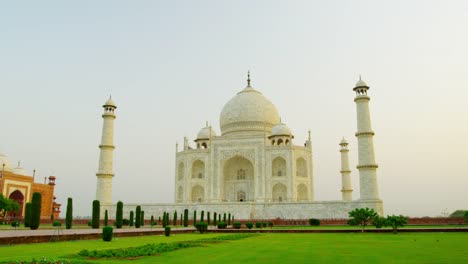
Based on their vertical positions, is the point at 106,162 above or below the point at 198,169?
below

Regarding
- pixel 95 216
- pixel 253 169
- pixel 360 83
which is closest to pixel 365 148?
pixel 360 83

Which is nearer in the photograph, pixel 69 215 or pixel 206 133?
pixel 69 215

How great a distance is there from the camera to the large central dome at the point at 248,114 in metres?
36.3

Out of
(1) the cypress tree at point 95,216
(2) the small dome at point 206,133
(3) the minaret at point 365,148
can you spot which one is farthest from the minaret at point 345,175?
(1) the cypress tree at point 95,216

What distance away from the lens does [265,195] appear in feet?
102

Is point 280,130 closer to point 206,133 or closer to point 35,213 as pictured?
point 206,133

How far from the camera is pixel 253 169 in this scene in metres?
33.6

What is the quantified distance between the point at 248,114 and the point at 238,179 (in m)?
5.90

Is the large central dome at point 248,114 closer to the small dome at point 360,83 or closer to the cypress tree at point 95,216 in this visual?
the small dome at point 360,83

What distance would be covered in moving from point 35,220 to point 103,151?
12.5m

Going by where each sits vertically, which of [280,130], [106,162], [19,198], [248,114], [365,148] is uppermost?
[248,114]

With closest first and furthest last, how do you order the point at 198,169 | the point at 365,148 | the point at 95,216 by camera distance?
the point at 95,216, the point at 365,148, the point at 198,169

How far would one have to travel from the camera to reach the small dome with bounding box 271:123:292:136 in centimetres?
3372

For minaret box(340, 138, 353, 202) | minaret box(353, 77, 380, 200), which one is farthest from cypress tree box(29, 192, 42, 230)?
minaret box(340, 138, 353, 202)
